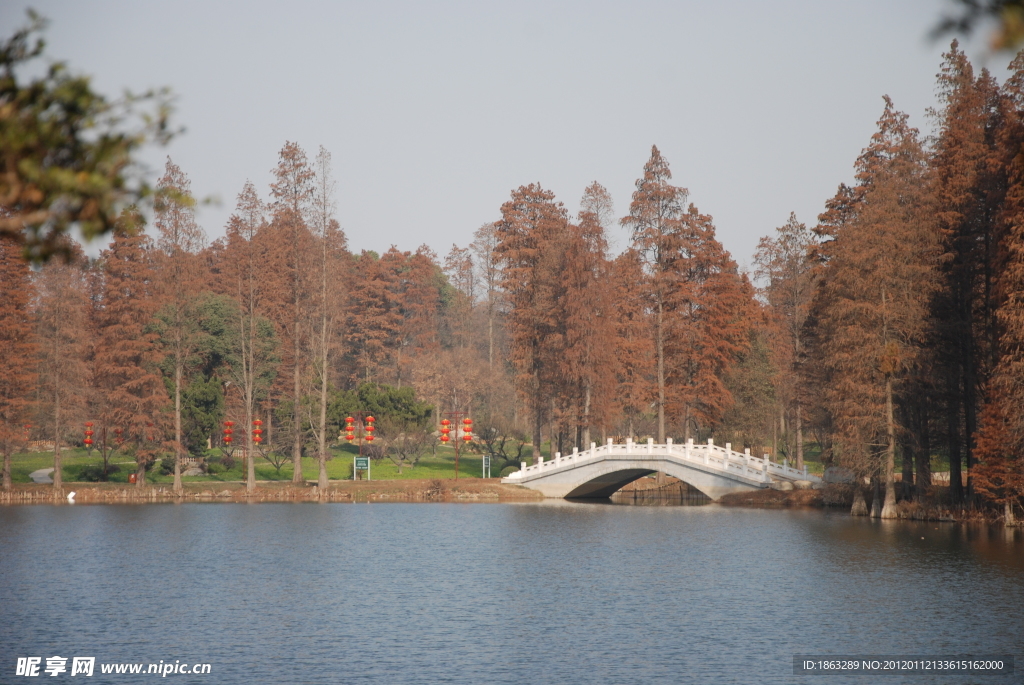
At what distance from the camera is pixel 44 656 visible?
16984 millimetres

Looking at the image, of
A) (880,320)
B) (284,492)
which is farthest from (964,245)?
(284,492)

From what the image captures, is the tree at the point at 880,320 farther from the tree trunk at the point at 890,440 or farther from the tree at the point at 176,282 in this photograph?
the tree at the point at 176,282

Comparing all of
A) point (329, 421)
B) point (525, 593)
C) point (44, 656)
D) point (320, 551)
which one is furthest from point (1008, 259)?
point (329, 421)

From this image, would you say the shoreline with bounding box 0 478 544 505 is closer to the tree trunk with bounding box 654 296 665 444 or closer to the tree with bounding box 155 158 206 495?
the tree with bounding box 155 158 206 495

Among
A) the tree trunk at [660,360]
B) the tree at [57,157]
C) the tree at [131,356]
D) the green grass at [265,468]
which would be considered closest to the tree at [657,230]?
the tree trunk at [660,360]

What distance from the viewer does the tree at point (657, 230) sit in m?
52.8

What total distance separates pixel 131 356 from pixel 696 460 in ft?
96.9

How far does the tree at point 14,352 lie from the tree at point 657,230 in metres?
32.4

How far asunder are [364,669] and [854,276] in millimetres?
26678

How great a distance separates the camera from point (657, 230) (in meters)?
53.5

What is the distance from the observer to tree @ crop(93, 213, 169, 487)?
47375mm

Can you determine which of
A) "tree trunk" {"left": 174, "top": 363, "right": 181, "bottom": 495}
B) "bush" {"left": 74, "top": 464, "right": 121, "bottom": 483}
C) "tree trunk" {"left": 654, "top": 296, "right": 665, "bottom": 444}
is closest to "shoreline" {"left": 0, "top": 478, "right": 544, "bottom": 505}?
"tree trunk" {"left": 174, "top": 363, "right": 181, "bottom": 495}

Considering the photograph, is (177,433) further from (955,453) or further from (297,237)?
(955,453)

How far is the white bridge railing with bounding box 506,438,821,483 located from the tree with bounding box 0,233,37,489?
2492 centimetres
